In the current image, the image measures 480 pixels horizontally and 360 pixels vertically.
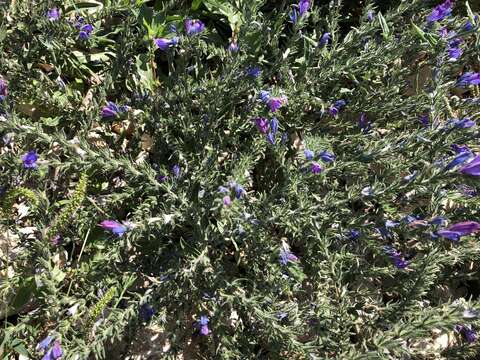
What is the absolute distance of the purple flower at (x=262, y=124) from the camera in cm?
274

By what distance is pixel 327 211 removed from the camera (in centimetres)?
275

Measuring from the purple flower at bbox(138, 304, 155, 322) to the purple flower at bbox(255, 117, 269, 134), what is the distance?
1.05m

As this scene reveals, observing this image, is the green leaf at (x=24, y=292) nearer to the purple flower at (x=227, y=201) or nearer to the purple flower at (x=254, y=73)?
the purple flower at (x=227, y=201)

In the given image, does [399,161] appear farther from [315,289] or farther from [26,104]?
[26,104]

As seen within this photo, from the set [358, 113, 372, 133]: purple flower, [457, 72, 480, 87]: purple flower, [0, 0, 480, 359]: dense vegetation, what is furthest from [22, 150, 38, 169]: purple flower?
[457, 72, 480, 87]: purple flower

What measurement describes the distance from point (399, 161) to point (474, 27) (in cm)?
82

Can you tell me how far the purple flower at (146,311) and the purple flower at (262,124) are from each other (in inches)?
41.4

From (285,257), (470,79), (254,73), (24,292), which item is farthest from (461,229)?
A: (24,292)

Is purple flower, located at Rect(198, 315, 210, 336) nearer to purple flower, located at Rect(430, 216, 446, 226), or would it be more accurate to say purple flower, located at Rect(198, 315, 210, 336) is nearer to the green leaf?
the green leaf

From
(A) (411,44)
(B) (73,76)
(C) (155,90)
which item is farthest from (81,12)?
(A) (411,44)

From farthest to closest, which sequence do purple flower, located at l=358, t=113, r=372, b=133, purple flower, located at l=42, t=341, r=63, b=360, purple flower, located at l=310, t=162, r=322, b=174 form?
purple flower, located at l=358, t=113, r=372, b=133 < purple flower, located at l=310, t=162, r=322, b=174 < purple flower, located at l=42, t=341, r=63, b=360

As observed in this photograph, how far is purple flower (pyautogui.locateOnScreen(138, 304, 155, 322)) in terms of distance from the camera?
101 inches

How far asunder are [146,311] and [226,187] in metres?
0.74

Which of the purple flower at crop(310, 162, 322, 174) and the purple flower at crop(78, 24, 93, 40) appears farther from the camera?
the purple flower at crop(78, 24, 93, 40)
